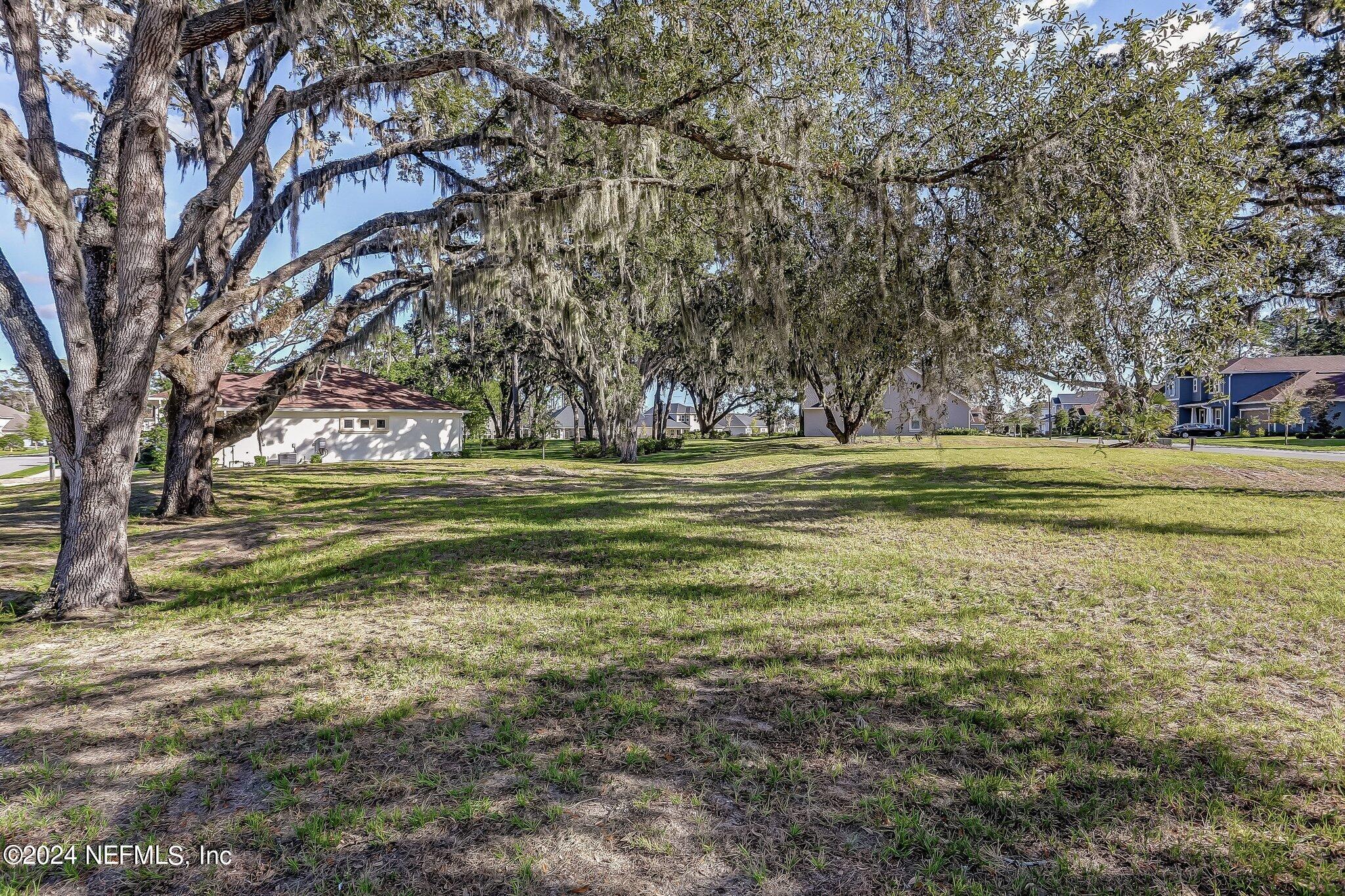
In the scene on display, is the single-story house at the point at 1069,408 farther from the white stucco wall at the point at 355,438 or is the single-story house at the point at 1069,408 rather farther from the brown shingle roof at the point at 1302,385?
the white stucco wall at the point at 355,438

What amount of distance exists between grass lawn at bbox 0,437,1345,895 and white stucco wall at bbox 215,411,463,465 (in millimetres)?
18176

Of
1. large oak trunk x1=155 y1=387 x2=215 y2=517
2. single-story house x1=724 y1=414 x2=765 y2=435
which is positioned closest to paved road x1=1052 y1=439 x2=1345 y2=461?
large oak trunk x1=155 y1=387 x2=215 y2=517

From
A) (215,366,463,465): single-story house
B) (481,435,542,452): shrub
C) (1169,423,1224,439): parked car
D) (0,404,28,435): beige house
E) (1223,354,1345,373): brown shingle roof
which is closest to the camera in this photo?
(215,366,463,465): single-story house

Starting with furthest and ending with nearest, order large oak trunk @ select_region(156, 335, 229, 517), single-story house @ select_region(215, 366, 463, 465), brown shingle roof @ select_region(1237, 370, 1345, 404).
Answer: brown shingle roof @ select_region(1237, 370, 1345, 404), single-story house @ select_region(215, 366, 463, 465), large oak trunk @ select_region(156, 335, 229, 517)

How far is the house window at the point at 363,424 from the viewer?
25.5 m

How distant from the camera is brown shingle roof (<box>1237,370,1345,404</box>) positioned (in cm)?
3294

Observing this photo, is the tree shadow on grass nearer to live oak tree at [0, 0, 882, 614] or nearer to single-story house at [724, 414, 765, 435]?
live oak tree at [0, 0, 882, 614]

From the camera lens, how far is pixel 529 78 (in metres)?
5.62

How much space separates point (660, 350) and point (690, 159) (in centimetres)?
1658

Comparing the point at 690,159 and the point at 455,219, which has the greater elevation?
the point at 690,159

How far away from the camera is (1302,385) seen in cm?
3388

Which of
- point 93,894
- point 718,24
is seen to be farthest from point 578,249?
point 93,894

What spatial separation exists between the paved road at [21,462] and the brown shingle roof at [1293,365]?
212 ft

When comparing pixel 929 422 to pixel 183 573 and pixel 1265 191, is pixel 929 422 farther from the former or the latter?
pixel 183 573
